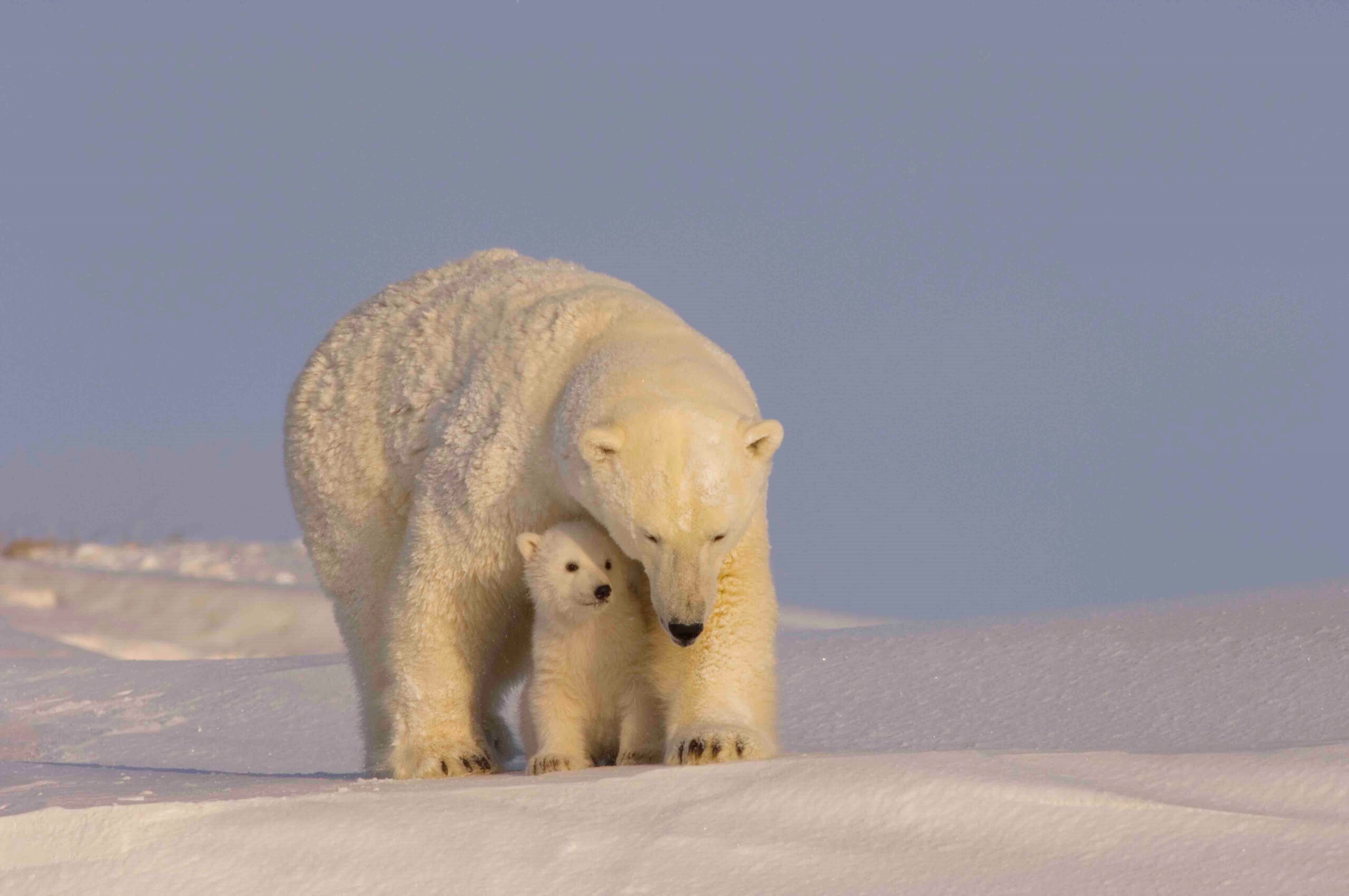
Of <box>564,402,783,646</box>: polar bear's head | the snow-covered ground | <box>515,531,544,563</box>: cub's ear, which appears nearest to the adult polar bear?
<box>564,402,783,646</box>: polar bear's head

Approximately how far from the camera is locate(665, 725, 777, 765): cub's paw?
457 centimetres

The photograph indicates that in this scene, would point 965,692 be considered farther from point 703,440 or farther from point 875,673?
point 703,440

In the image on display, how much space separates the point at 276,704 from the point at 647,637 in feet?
16.3

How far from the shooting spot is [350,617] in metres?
6.13

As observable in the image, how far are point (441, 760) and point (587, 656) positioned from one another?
64cm

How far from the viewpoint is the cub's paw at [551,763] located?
476cm

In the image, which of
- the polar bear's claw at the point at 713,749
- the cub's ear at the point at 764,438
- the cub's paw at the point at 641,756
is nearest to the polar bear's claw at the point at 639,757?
the cub's paw at the point at 641,756

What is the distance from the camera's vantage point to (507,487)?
16.4ft

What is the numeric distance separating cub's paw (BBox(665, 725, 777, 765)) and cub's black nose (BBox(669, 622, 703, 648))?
34 centimetres

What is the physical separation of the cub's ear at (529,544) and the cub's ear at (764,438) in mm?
750

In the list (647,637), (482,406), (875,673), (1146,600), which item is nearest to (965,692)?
(875,673)

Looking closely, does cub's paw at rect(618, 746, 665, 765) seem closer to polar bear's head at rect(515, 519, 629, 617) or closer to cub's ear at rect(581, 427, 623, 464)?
polar bear's head at rect(515, 519, 629, 617)

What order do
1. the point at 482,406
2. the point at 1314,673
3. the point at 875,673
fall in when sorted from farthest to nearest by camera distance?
the point at 875,673
the point at 1314,673
the point at 482,406

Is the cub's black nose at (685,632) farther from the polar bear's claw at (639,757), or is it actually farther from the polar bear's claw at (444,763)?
the polar bear's claw at (444,763)
